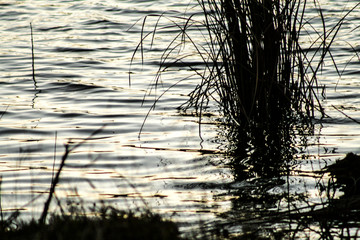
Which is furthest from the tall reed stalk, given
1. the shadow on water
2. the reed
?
the shadow on water

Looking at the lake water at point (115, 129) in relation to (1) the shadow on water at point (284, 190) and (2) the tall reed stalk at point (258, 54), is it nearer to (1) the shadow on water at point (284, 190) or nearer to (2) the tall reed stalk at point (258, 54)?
(1) the shadow on water at point (284, 190)

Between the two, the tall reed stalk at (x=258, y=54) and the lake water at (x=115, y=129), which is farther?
the tall reed stalk at (x=258, y=54)

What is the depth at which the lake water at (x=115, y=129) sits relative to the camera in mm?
2922

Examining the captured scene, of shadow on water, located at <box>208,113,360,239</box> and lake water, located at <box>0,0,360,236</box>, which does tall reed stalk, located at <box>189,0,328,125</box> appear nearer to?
shadow on water, located at <box>208,113,360,239</box>

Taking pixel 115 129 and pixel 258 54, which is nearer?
pixel 258 54

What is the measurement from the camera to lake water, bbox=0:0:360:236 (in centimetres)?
292

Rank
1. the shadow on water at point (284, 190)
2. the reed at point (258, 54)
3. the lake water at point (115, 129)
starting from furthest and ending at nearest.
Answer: the reed at point (258, 54) < the lake water at point (115, 129) < the shadow on water at point (284, 190)

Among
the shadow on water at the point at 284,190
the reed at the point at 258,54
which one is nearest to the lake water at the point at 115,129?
the shadow on water at the point at 284,190

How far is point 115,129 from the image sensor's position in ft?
13.7

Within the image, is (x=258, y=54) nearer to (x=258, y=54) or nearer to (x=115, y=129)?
(x=258, y=54)

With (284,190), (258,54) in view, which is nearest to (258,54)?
(258,54)

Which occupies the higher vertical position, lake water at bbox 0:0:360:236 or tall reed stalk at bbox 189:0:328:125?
tall reed stalk at bbox 189:0:328:125

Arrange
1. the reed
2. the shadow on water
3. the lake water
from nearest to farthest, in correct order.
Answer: the shadow on water → the lake water → the reed

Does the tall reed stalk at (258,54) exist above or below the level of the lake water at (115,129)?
above
